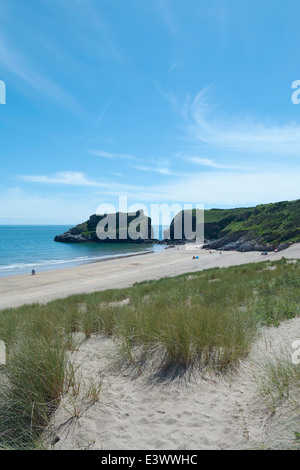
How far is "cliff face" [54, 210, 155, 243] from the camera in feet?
376

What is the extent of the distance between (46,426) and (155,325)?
2.53m

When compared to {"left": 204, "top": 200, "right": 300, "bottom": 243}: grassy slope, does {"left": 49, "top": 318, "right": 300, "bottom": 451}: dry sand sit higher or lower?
lower

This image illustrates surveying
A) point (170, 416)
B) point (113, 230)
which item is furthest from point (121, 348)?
point (113, 230)

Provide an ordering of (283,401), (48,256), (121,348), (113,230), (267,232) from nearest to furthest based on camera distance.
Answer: (283,401), (121,348), (267,232), (48,256), (113,230)

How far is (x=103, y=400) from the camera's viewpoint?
11.9 feet

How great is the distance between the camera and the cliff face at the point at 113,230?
4508 inches

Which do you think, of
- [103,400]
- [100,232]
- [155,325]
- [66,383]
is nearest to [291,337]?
[155,325]

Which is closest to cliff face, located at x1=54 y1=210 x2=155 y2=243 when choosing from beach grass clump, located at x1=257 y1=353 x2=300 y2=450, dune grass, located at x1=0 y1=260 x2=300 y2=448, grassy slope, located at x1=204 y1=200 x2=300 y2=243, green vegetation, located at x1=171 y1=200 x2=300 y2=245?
green vegetation, located at x1=171 y1=200 x2=300 y2=245

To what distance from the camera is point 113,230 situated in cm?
12712

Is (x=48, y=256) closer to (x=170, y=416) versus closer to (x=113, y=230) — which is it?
(x=170, y=416)

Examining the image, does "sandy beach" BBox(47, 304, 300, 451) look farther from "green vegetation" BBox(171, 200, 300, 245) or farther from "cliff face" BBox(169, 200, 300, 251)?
"green vegetation" BBox(171, 200, 300, 245)

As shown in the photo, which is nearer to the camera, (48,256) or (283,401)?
(283,401)
